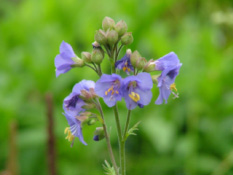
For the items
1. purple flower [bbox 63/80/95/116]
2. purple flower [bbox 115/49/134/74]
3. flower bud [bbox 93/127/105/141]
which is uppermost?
purple flower [bbox 115/49/134/74]

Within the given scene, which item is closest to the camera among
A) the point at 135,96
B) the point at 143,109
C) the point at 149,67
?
the point at 135,96

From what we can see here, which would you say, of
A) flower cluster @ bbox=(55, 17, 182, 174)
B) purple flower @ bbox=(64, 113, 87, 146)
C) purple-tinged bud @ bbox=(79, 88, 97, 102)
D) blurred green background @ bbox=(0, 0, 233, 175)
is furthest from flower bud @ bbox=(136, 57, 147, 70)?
blurred green background @ bbox=(0, 0, 233, 175)

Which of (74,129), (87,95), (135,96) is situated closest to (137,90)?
(135,96)

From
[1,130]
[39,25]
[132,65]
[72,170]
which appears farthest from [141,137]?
[132,65]

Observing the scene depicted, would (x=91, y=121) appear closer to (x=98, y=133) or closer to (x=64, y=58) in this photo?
(x=98, y=133)

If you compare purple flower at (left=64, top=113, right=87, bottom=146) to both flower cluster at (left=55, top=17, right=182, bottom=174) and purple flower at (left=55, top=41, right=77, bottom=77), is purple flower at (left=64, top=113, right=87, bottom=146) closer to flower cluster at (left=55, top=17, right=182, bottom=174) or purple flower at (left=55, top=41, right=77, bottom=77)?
flower cluster at (left=55, top=17, right=182, bottom=174)

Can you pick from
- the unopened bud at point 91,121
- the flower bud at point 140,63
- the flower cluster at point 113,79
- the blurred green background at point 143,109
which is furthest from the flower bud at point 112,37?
the blurred green background at point 143,109
